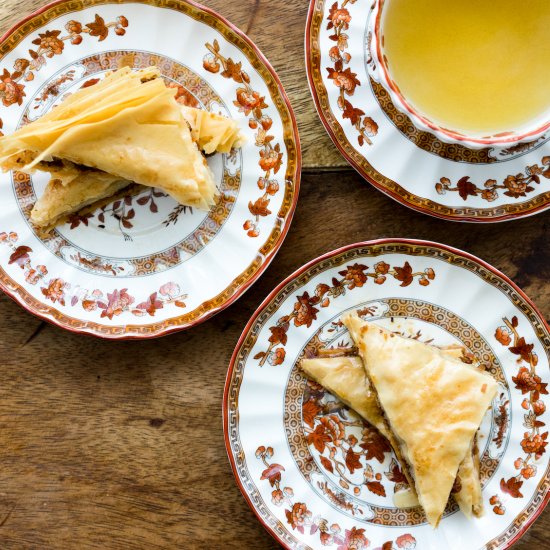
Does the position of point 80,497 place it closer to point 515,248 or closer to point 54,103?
point 54,103

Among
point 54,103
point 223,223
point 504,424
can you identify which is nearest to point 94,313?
point 223,223

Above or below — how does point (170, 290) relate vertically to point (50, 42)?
below

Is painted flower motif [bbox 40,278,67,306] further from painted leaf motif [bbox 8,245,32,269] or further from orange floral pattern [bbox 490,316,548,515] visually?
orange floral pattern [bbox 490,316,548,515]

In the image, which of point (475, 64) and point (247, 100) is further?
point (247, 100)

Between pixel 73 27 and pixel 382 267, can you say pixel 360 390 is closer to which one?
pixel 382 267

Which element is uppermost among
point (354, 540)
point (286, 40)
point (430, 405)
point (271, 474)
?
point (286, 40)

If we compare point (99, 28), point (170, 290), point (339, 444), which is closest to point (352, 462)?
point (339, 444)
